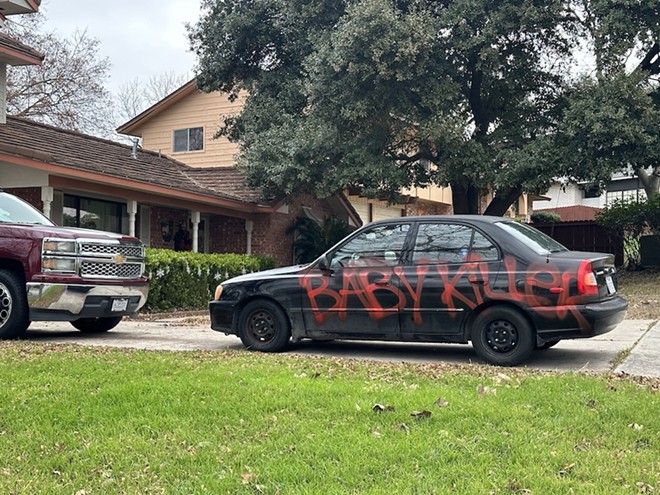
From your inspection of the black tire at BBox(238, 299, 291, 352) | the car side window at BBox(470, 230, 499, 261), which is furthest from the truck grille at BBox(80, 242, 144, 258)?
the car side window at BBox(470, 230, 499, 261)

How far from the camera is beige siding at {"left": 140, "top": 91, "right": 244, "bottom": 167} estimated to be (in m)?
26.1

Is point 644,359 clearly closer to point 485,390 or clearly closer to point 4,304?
point 485,390

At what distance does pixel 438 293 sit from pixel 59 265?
16.3 feet

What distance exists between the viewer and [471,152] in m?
18.1

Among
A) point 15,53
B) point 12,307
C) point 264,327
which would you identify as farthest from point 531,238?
point 15,53

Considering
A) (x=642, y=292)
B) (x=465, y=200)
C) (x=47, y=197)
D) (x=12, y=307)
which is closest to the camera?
(x=12, y=307)

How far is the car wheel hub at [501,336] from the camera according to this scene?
7145 mm

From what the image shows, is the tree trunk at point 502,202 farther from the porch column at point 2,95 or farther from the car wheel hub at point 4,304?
the car wheel hub at point 4,304

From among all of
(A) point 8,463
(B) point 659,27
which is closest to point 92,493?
(A) point 8,463

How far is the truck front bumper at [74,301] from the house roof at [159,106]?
17.9 m

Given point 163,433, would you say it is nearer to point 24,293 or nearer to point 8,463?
point 8,463

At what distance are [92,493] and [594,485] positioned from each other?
102 inches

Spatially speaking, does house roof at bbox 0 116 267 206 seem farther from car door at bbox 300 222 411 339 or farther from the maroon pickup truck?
car door at bbox 300 222 411 339

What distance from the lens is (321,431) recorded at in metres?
4.46
